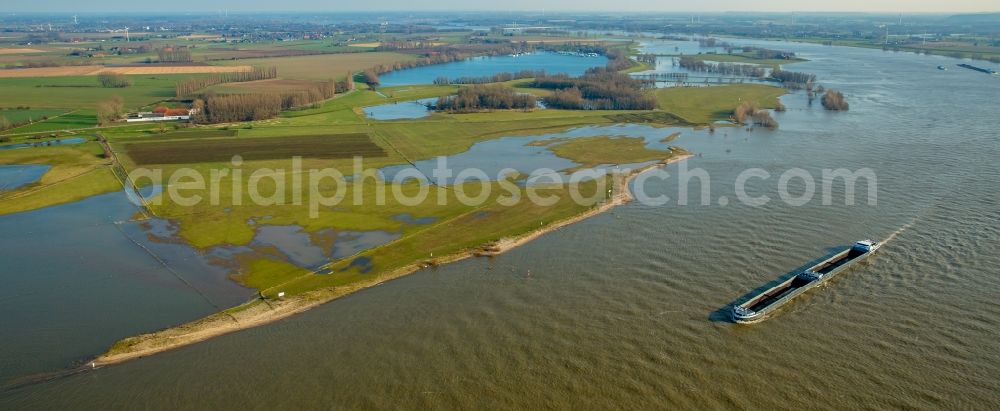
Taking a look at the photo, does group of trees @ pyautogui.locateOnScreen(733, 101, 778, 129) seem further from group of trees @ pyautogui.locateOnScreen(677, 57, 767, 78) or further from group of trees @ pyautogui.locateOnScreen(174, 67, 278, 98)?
group of trees @ pyautogui.locateOnScreen(174, 67, 278, 98)

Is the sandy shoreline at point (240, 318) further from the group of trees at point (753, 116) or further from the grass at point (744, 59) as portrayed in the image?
the grass at point (744, 59)

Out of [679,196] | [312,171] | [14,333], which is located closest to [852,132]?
[679,196]

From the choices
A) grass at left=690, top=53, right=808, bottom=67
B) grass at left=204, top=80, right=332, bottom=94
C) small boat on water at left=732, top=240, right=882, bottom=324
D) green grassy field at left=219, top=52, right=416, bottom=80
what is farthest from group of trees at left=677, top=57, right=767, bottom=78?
small boat on water at left=732, top=240, right=882, bottom=324

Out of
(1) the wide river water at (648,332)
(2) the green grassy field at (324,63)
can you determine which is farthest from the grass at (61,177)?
(2) the green grassy field at (324,63)

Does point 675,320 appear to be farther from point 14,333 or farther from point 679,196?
point 14,333

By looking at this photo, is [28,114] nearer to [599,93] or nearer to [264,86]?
[264,86]

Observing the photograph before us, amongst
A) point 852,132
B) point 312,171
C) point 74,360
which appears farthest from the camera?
point 852,132

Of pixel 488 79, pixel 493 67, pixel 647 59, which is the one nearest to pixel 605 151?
pixel 488 79
